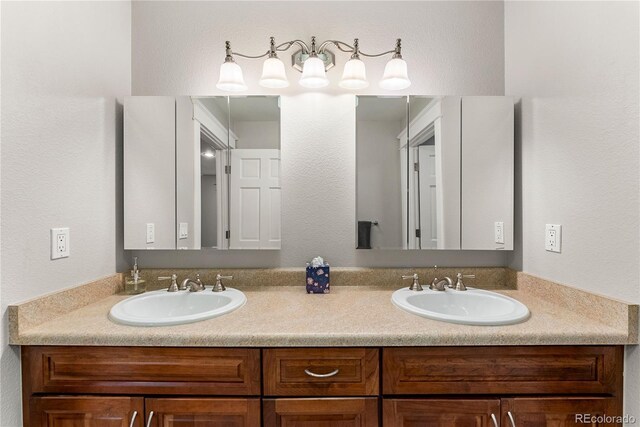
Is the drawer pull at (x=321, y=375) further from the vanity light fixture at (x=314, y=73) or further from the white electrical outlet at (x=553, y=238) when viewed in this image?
the vanity light fixture at (x=314, y=73)

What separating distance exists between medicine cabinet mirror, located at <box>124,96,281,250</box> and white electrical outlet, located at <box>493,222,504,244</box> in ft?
3.46

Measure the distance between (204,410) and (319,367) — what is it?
40 cm

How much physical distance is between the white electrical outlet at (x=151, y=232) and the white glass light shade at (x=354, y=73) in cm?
115

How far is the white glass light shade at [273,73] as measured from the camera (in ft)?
4.93

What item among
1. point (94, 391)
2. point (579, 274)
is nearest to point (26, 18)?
point (94, 391)

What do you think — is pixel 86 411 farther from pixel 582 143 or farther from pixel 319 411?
pixel 582 143

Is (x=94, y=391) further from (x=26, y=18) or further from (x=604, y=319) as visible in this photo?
(x=604, y=319)

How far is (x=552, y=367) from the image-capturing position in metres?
1.02

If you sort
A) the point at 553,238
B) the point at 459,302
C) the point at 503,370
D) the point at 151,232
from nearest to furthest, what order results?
the point at 503,370, the point at 553,238, the point at 459,302, the point at 151,232

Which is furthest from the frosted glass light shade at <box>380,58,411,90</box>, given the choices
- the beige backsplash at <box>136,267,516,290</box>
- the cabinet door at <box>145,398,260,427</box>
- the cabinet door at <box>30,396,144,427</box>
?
the cabinet door at <box>30,396,144,427</box>

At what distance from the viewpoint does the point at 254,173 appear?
158 centimetres

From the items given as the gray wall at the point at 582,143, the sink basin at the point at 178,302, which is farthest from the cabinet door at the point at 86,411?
the gray wall at the point at 582,143

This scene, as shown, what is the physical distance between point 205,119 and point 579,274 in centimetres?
171

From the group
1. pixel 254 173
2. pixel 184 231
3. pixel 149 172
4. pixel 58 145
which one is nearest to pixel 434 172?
pixel 254 173
